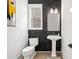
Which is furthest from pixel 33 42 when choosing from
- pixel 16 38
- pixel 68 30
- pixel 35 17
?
pixel 68 30

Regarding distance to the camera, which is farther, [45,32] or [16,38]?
[45,32]

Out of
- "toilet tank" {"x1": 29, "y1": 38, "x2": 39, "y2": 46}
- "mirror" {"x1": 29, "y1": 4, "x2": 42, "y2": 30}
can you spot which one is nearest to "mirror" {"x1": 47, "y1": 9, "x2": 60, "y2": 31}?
"mirror" {"x1": 29, "y1": 4, "x2": 42, "y2": 30}

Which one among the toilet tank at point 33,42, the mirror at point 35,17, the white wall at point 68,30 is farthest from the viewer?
the mirror at point 35,17

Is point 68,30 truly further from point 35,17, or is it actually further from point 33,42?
point 35,17

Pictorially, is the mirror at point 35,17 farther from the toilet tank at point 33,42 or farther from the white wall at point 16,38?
the white wall at point 16,38

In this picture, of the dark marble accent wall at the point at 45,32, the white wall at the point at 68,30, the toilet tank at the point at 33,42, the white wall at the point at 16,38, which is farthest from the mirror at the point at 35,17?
the white wall at the point at 68,30

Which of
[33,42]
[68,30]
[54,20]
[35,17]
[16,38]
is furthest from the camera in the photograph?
[35,17]

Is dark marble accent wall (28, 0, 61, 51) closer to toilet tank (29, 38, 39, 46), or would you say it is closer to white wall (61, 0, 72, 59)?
toilet tank (29, 38, 39, 46)

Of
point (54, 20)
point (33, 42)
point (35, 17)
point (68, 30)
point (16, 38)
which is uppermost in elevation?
point (35, 17)

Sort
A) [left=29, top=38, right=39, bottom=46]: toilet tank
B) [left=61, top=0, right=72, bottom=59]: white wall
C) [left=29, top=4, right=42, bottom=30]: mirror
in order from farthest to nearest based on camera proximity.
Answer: [left=29, top=4, right=42, bottom=30]: mirror → [left=29, top=38, right=39, bottom=46]: toilet tank → [left=61, top=0, right=72, bottom=59]: white wall

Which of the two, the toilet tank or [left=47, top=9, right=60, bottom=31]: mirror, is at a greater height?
[left=47, top=9, right=60, bottom=31]: mirror
